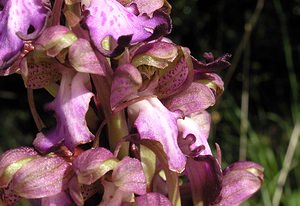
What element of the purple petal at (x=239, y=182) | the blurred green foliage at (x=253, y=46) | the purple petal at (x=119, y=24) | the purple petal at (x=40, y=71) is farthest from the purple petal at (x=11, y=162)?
the blurred green foliage at (x=253, y=46)

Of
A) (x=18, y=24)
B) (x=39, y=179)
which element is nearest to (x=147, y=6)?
(x=18, y=24)

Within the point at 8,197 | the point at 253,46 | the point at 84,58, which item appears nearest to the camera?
the point at 84,58

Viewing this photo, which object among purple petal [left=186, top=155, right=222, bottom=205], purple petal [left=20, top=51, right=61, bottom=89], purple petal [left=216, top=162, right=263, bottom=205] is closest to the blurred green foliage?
purple petal [left=216, top=162, right=263, bottom=205]

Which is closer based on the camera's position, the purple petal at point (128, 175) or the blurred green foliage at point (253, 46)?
the purple petal at point (128, 175)

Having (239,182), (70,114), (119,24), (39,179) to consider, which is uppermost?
(119,24)

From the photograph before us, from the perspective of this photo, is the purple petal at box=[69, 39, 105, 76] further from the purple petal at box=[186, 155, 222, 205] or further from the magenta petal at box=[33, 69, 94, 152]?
the purple petal at box=[186, 155, 222, 205]

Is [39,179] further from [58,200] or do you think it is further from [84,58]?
[84,58]

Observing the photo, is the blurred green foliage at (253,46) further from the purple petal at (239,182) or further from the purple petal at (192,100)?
the purple petal at (192,100)
